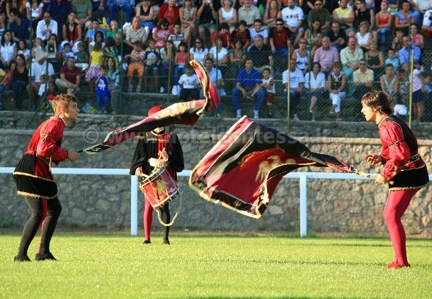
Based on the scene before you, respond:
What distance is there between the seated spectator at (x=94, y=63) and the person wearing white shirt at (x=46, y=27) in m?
1.50

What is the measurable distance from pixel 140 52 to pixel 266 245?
748 centimetres

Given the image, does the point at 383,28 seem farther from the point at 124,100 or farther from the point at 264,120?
the point at 124,100

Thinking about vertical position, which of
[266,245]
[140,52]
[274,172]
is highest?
[140,52]

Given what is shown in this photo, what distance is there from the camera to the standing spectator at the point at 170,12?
23391 millimetres

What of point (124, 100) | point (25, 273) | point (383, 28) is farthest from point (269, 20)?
point (25, 273)

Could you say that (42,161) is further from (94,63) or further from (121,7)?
(121,7)

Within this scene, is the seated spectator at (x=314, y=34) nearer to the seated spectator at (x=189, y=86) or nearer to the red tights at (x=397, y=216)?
the seated spectator at (x=189, y=86)

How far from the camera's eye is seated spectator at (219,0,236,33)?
23.2 metres

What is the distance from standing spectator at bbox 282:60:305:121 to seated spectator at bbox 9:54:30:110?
597 cm

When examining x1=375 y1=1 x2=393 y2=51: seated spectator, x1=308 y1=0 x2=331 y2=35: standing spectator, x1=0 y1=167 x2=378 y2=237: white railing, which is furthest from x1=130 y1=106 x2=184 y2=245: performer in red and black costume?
x1=375 y1=1 x2=393 y2=51: seated spectator

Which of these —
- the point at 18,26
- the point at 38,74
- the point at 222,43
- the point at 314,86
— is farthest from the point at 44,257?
the point at 18,26

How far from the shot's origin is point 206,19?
2359 cm

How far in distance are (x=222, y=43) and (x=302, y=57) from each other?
1.98 meters

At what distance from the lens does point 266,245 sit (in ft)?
53.6
